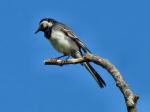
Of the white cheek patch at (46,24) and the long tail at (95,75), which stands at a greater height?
the white cheek patch at (46,24)

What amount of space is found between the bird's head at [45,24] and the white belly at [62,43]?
541 millimetres

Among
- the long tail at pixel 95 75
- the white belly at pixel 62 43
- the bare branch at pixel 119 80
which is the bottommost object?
the bare branch at pixel 119 80

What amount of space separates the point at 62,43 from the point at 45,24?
97 centimetres

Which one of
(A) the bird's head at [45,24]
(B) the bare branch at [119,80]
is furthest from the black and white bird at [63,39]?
(B) the bare branch at [119,80]

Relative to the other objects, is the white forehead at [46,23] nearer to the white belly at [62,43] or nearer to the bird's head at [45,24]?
the bird's head at [45,24]

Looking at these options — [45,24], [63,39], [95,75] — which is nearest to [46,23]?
[45,24]

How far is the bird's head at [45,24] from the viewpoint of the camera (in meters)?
13.4

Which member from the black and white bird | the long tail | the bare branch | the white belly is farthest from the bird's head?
the bare branch

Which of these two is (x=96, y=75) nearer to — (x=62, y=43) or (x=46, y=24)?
(x=62, y=43)

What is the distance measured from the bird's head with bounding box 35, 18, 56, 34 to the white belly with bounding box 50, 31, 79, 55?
541mm

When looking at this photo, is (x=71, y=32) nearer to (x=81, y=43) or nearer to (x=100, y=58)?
(x=81, y=43)

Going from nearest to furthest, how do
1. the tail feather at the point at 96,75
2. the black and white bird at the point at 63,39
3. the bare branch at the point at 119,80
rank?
1. the bare branch at the point at 119,80
2. the tail feather at the point at 96,75
3. the black and white bird at the point at 63,39

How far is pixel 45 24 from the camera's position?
13.5 meters

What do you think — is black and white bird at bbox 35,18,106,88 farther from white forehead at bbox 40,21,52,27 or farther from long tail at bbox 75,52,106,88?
long tail at bbox 75,52,106,88
